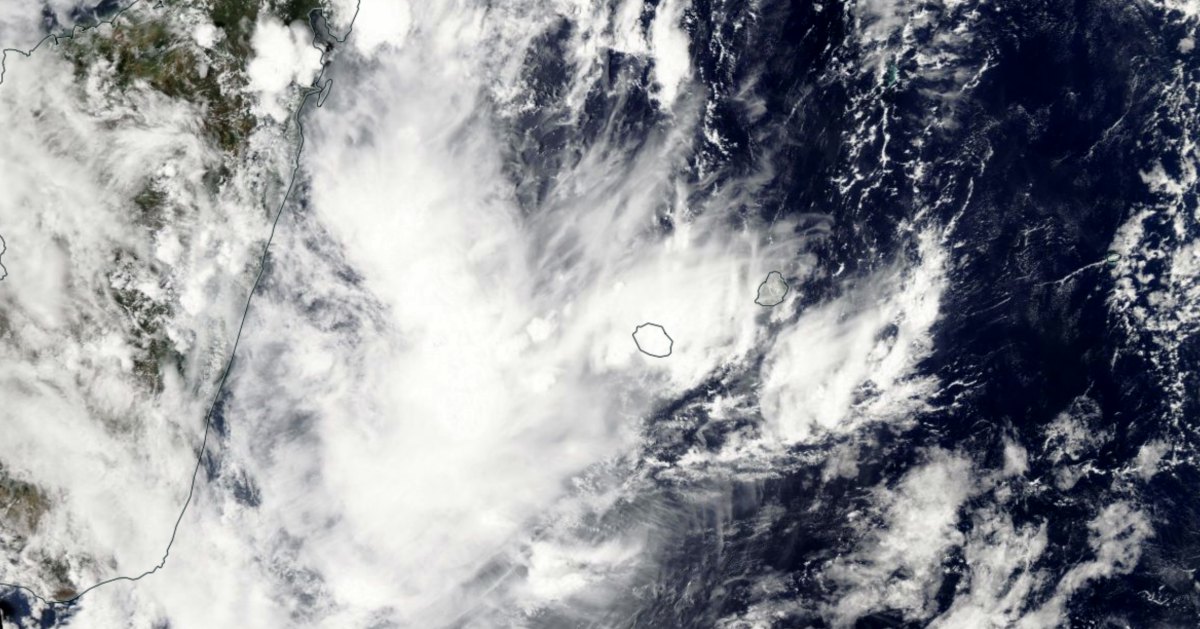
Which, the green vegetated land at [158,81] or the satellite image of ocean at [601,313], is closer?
the satellite image of ocean at [601,313]

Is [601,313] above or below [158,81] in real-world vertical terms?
below

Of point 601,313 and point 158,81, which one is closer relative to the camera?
point 158,81

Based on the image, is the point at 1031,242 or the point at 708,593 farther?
the point at 708,593

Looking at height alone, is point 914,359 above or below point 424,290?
below

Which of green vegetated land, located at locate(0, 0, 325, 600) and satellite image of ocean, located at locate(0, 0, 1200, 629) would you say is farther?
green vegetated land, located at locate(0, 0, 325, 600)

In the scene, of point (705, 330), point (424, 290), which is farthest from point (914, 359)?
point (424, 290)

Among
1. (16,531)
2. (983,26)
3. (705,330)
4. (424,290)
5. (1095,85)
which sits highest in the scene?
(983,26)

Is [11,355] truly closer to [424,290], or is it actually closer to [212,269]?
[212,269]
